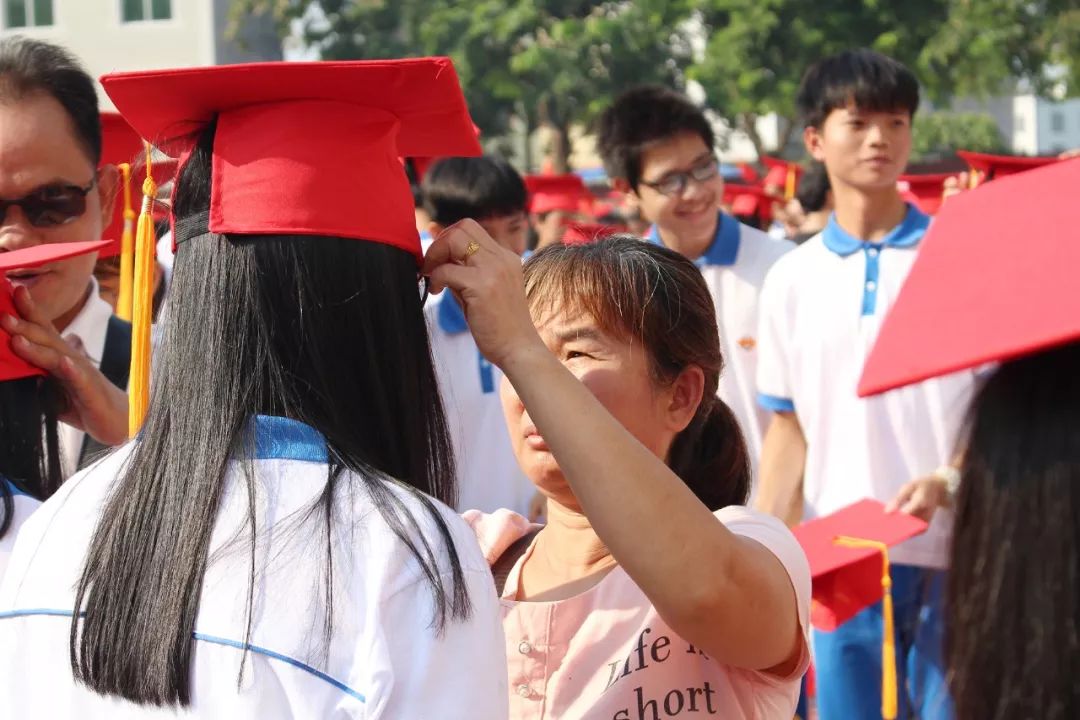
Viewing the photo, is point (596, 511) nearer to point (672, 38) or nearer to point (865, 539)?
point (865, 539)

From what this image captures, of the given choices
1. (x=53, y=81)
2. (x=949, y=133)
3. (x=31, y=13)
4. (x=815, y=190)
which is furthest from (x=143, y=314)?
(x=949, y=133)

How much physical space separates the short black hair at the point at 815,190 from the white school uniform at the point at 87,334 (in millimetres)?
5881

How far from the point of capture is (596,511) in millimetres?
Answer: 1857

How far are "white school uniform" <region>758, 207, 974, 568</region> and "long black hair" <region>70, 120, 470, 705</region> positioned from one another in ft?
9.57

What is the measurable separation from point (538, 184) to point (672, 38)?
15375 mm

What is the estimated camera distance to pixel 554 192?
11383 millimetres

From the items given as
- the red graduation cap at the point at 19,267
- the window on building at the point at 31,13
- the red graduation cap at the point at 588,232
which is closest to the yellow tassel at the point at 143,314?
the red graduation cap at the point at 19,267

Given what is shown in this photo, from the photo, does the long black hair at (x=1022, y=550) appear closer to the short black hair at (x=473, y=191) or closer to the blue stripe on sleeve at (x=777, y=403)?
the blue stripe on sleeve at (x=777, y=403)

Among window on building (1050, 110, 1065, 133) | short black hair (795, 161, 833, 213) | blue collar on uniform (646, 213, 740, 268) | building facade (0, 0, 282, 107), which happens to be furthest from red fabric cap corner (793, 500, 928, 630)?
window on building (1050, 110, 1065, 133)

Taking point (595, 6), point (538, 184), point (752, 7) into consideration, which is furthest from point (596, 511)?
point (595, 6)

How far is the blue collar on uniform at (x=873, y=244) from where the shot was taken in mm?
4781

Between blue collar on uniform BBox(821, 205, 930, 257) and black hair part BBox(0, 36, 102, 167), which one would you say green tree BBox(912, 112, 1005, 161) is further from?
black hair part BBox(0, 36, 102, 167)

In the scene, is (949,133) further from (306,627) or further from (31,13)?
(306,627)

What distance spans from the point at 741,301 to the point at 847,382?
0.84 meters
